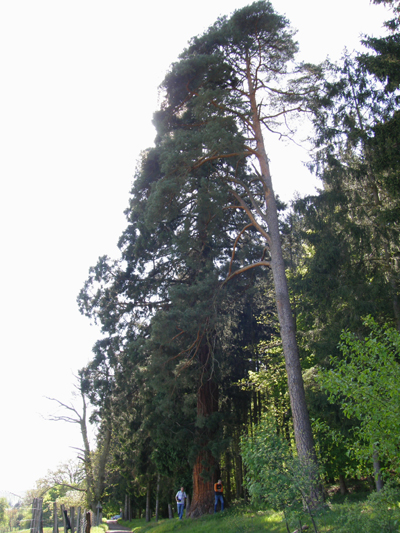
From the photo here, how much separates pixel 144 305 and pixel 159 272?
1421 mm

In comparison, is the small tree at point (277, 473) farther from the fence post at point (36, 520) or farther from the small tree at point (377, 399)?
the fence post at point (36, 520)

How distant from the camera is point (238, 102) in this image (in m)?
12.4

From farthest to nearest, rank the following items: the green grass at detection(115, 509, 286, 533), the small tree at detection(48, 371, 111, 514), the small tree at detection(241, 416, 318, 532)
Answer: the small tree at detection(48, 371, 111, 514) → the green grass at detection(115, 509, 286, 533) → the small tree at detection(241, 416, 318, 532)

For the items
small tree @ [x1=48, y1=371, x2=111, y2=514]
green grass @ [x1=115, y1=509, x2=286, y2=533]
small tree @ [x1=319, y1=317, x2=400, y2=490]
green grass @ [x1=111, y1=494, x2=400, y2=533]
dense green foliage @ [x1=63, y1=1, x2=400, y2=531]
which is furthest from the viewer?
small tree @ [x1=48, y1=371, x2=111, y2=514]

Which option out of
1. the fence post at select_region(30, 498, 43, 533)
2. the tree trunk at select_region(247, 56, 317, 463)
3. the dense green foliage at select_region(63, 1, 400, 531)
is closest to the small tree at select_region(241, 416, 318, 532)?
the tree trunk at select_region(247, 56, 317, 463)

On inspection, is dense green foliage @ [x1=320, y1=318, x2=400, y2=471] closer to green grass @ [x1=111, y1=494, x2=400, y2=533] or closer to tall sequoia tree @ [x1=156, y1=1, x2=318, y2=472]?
green grass @ [x1=111, y1=494, x2=400, y2=533]

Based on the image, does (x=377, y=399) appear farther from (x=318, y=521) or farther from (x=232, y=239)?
(x=232, y=239)

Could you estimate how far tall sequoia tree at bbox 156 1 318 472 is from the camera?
1150 centimetres

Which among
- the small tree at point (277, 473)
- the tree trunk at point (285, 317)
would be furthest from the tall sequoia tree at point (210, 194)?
the small tree at point (277, 473)

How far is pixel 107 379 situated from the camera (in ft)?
52.1

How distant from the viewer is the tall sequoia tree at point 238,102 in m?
11.5

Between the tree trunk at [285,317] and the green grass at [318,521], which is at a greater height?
the tree trunk at [285,317]

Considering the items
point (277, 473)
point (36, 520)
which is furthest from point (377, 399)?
point (36, 520)

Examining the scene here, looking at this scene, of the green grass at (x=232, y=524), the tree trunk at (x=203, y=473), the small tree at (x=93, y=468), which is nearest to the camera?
the green grass at (x=232, y=524)
